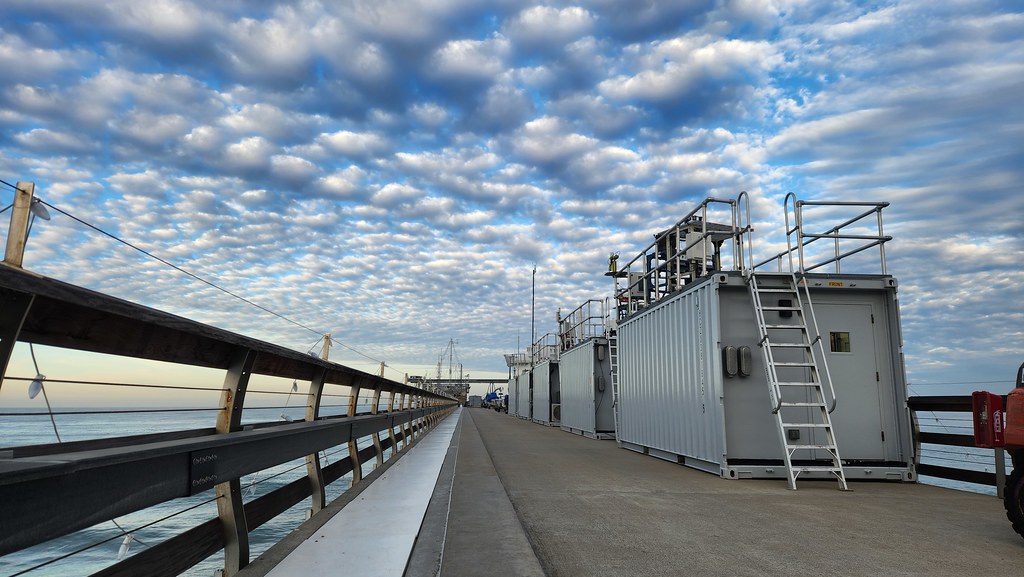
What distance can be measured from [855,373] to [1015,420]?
14.3ft

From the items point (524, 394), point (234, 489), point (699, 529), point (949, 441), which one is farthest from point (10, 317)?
point (524, 394)

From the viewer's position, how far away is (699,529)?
15.9ft

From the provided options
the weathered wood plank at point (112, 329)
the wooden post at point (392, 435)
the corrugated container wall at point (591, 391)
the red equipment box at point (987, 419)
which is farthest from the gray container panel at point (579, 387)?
the weathered wood plank at point (112, 329)

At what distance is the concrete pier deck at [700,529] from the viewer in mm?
3822

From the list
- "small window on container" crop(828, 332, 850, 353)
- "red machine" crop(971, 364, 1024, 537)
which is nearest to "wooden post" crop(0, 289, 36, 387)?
"red machine" crop(971, 364, 1024, 537)

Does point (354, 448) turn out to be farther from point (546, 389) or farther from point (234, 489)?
point (546, 389)

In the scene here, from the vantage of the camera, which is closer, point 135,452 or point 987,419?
point 135,452

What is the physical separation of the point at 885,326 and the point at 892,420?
4.53 feet

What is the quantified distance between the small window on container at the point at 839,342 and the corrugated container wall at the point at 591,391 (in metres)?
9.58

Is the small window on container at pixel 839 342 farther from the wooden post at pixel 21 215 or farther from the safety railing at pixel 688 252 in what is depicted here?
the wooden post at pixel 21 215

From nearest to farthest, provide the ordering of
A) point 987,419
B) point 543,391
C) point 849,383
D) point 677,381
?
point 987,419
point 849,383
point 677,381
point 543,391

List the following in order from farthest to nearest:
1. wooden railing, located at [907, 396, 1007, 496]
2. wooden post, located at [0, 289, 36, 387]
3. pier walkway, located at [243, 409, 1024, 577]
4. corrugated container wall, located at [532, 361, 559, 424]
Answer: corrugated container wall, located at [532, 361, 559, 424], wooden railing, located at [907, 396, 1007, 496], pier walkway, located at [243, 409, 1024, 577], wooden post, located at [0, 289, 36, 387]

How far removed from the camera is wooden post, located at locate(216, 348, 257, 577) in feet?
10.4

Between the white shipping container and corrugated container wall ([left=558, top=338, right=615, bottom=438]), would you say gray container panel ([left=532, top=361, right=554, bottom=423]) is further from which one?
the white shipping container
